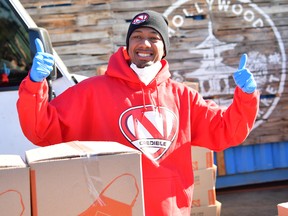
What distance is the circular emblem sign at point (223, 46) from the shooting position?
6.90m

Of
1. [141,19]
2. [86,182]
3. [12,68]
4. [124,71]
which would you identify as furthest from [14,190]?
[12,68]

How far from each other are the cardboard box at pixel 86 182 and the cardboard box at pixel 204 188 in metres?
2.84

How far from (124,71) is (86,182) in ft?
3.21

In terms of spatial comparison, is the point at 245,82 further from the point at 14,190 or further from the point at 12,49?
the point at 12,49

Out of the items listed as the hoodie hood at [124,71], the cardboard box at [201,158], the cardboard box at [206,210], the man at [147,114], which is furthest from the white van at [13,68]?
the cardboard box at [206,210]

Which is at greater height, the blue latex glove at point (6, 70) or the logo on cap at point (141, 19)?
the logo on cap at point (141, 19)

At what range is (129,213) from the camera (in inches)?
80.0

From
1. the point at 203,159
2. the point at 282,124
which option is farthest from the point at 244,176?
the point at 203,159

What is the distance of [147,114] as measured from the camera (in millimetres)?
2777

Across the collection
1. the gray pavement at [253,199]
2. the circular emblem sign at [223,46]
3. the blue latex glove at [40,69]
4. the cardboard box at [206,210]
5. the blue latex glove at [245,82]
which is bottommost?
the gray pavement at [253,199]

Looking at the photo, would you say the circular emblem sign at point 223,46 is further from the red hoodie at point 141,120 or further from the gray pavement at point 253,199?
the red hoodie at point 141,120

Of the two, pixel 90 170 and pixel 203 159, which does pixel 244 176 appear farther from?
pixel 90 170

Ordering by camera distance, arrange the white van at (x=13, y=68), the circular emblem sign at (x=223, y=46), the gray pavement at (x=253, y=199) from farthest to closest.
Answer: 1. the circular emblem sign at (x=223, y=46)
2. the gray pavement at (x=253, y=199)
3. the white van at (x=13, y=68)

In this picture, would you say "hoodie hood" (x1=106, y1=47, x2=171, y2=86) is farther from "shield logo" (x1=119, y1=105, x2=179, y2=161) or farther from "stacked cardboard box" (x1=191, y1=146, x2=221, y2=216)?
"stacked cardboard box" (x1=191, y1=146, x2=221, y2=216)
